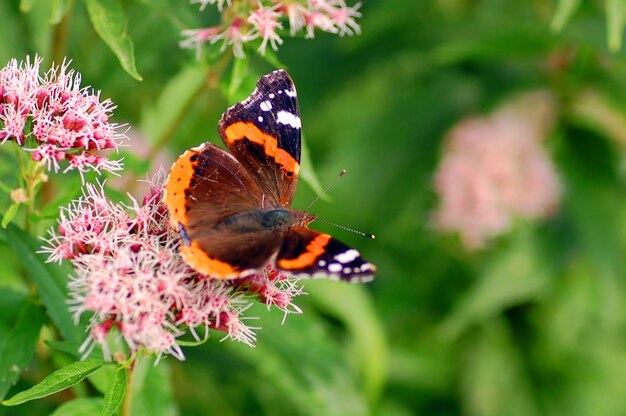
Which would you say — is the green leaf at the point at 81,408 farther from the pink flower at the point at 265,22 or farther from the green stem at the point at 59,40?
the green stem at the point at 59,40

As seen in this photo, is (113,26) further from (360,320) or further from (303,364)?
(360,320)

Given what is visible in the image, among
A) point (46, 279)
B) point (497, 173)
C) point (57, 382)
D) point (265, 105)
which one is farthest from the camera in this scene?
point (497, 173)

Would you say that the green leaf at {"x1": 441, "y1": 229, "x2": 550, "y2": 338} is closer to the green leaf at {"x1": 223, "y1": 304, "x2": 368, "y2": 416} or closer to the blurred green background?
the blurred green background

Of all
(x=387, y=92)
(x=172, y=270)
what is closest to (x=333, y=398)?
(x=172, y=270)

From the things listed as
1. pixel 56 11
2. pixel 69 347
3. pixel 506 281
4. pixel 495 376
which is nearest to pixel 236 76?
pixel 56 11

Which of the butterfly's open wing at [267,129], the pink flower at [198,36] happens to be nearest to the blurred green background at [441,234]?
the pink flower at [198,36]

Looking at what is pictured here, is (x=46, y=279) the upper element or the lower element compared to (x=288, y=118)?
lower

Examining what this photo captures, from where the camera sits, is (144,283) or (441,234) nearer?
(144,283)

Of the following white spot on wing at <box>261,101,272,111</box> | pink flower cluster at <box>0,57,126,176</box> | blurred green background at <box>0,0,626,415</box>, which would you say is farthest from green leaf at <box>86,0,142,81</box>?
blurred green background at <box>0,0,626,415</box>
